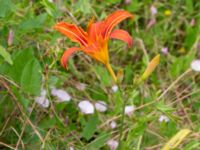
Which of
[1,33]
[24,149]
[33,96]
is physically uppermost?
[1,33]

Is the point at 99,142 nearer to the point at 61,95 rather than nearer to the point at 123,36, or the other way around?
the point at 61,95

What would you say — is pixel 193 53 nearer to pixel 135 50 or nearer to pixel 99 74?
pixel 135 50

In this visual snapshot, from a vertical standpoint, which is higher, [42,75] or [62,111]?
[42,75]

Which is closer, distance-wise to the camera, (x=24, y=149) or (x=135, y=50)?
(x=24, y=149)

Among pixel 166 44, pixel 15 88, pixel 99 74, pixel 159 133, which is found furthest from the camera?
pixel 166 44

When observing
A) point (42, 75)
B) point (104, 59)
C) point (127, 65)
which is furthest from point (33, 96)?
point (127, 65)

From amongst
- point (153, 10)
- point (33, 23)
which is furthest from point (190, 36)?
point (33, 23)

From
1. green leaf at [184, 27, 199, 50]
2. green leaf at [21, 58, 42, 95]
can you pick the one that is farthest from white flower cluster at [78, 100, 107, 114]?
green leaf at [184, 27, 199, 50]
